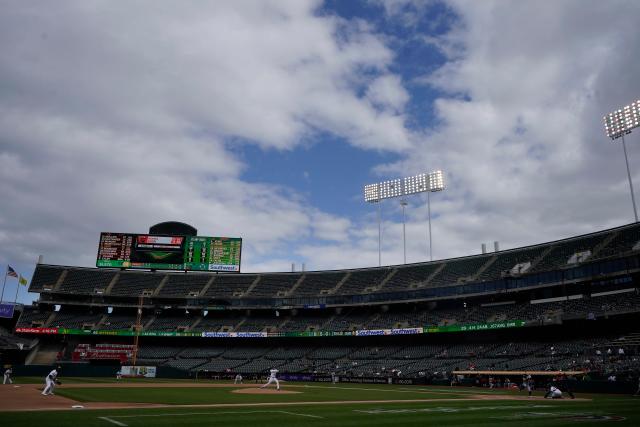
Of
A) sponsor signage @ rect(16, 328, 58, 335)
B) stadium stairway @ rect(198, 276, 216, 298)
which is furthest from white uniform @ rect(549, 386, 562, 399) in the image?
sponsor signage @ rect(16, 328, 58, 335)

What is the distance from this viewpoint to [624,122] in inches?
2256

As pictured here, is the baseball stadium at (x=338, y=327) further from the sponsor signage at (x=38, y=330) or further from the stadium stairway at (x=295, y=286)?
the stadium stairway at (x=295, y=286)

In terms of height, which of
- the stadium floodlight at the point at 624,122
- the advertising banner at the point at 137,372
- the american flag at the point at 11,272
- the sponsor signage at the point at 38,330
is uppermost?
the stadium floodlight at the point at 624,122

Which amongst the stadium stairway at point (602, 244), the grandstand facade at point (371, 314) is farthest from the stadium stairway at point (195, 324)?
the stadium stairway at point (602, 244)

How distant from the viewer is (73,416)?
20.0 metres

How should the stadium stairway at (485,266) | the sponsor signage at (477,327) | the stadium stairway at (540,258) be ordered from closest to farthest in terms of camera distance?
the sponsor signage at (477,327) < the stadium stairway at (540,258) < the stadium stairway at (485,266)

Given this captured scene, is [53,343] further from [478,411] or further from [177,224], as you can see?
[478,411]

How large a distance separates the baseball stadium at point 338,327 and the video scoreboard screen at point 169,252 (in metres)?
0.25

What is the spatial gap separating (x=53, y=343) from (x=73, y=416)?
7581 cm

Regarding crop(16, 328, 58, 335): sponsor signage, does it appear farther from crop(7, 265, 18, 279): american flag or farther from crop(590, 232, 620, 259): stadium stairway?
crop(590, 232, 620, 259): stadium stairway

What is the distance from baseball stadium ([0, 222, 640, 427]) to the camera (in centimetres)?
5088

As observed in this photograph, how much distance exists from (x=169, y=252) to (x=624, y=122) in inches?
2846

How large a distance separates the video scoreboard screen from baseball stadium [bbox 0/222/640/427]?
0.25 meters

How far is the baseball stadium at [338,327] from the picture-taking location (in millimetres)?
50875
